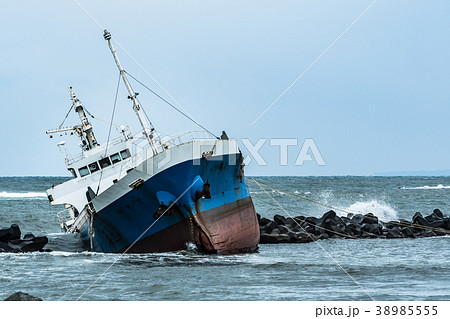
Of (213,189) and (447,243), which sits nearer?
(213,189)

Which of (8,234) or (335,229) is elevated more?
(8,234)

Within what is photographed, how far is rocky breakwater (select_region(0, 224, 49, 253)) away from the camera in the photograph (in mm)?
25297

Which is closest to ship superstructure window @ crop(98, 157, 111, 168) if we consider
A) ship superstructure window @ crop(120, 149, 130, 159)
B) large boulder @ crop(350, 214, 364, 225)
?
ship superstructure window @ crop(120, 149, 130, 159)

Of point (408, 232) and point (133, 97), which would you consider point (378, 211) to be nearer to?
point (408, 232)

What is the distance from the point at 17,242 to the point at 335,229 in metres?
13.2

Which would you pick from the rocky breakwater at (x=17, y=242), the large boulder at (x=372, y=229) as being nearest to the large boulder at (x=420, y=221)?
the large boulder at (x=372, y=229)

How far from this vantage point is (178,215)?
21.4 meters

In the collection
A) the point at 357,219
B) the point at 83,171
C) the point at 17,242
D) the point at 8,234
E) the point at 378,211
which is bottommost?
the point at 17,242

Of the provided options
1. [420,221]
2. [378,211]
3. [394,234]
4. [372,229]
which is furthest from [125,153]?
[378,211]

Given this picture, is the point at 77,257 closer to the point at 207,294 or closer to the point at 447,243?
the point at 207,294

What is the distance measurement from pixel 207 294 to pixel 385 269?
595 centimetres

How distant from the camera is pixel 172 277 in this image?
17641 mm
